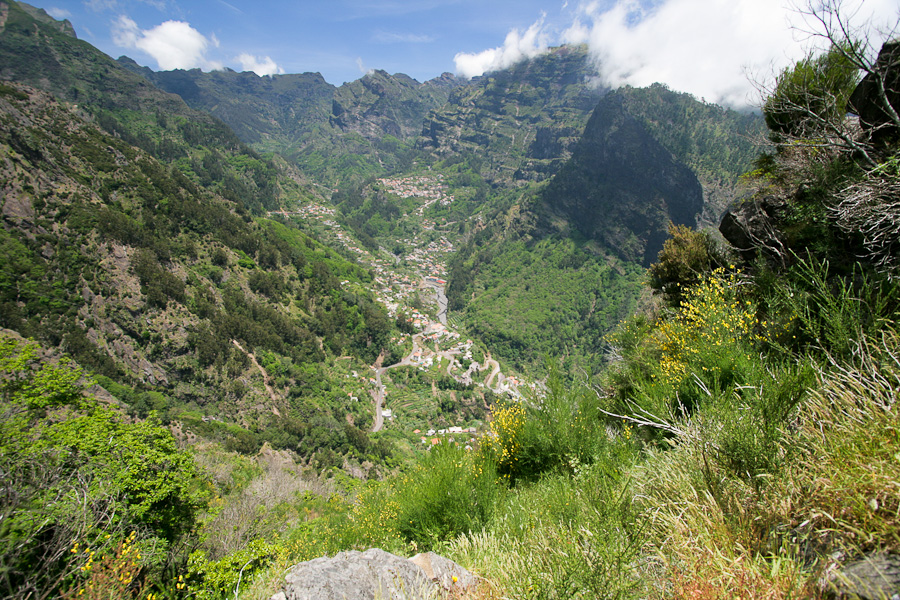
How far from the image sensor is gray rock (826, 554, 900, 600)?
49.9 inches

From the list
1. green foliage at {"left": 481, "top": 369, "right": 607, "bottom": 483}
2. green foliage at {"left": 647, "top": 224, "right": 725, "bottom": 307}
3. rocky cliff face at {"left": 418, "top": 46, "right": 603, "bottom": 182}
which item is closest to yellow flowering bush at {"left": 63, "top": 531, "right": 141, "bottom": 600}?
green foliage at {"left": 481, "top": 369, "right": 607, "bottom": 483}

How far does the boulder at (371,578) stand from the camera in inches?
116

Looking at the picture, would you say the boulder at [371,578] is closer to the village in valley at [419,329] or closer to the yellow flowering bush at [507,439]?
the yellow flowering bush at [507,439]

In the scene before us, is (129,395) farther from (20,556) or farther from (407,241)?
(407,241)

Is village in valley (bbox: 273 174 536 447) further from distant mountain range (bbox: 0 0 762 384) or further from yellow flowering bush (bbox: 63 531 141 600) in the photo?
distant mountain range (bbox: 0 0 762 384)

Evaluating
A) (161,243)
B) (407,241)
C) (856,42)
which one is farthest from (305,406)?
(407,241)

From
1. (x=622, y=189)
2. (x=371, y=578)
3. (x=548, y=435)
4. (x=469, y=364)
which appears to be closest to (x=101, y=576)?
(x=371, y=578)

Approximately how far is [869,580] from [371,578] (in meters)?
3.39

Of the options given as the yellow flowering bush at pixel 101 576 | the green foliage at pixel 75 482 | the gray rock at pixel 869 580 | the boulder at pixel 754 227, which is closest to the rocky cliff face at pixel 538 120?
the boulder at pixel 754 227

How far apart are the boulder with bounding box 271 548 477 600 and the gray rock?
228 centimetres

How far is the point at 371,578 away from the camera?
127 inches

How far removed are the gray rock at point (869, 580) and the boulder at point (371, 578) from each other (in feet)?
7.48

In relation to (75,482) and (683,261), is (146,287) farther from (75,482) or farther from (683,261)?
(683,261)

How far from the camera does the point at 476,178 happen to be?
16925 cm
